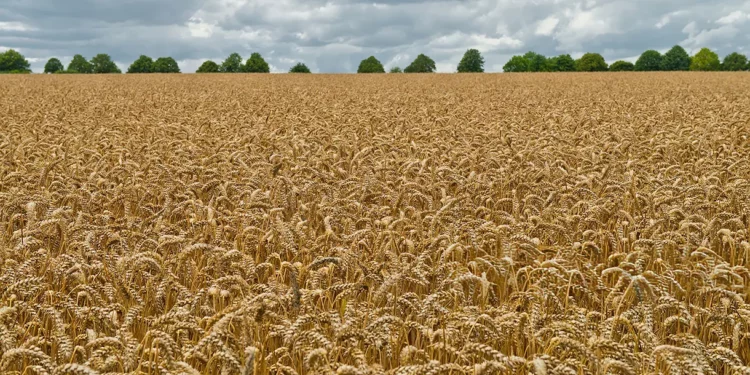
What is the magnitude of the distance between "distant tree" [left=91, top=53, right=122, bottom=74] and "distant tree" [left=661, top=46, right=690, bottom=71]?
9282cm

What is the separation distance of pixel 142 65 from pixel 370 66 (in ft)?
111

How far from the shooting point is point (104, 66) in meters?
103

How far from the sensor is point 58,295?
3865 millimetres

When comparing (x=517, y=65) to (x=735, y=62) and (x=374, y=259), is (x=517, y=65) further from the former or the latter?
(x=374, y=259)

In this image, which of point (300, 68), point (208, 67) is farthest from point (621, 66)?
point (208, 67)

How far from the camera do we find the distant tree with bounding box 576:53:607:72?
324 feet

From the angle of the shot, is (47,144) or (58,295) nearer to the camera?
(58,295)

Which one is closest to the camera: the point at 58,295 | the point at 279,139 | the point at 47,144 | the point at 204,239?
the point at 58,295

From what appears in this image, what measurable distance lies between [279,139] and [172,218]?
14.5 ft

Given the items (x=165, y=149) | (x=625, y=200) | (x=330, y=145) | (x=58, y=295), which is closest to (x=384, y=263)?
(x=58, y=295)

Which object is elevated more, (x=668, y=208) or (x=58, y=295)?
(x=668, y=208)

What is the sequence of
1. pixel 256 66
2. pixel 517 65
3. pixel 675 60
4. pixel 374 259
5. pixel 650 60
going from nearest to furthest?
1. pixel 374 259
2. pixel 256 66
3. pixel 517 65
4. pixel 650 60
5. pixel 675 60

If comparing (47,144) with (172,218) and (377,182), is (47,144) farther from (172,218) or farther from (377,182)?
(377,182)

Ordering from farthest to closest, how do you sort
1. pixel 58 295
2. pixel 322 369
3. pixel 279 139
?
1. pixel 279 139
2. pixel 58 295
3. pixel 322 369
